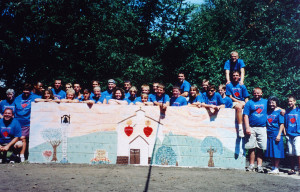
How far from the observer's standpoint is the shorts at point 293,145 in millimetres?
7278

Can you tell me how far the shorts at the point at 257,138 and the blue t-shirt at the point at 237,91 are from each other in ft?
3.36

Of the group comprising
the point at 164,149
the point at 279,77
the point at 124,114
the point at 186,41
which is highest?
the point at 186,41

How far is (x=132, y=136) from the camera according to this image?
276 inches

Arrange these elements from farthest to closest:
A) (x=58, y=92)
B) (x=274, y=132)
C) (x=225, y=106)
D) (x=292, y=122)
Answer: (x=58, y=92)
(x=225, y=106)
(x=292, y=122)
(x=274, y=132)

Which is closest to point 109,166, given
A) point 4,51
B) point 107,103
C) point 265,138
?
point 107,103

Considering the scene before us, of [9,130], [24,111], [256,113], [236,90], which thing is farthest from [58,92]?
[256,113]

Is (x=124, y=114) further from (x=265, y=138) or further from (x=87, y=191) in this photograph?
(x=265, y=138)

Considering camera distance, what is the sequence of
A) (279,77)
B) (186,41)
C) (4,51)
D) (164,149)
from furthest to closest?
1. (186,41)
2. (279,77)
3. (4,51)
4. (164,149)

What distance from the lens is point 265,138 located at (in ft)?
23.4

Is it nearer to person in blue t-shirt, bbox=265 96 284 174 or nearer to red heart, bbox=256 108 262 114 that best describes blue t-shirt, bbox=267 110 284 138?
person in blue t-shirt, bbox=265 96 284 174

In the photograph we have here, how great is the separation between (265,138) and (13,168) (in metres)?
5.64

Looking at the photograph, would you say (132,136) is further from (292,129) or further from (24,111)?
(292,129)

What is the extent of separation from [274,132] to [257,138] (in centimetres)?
49

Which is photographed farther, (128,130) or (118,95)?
(118,95)
